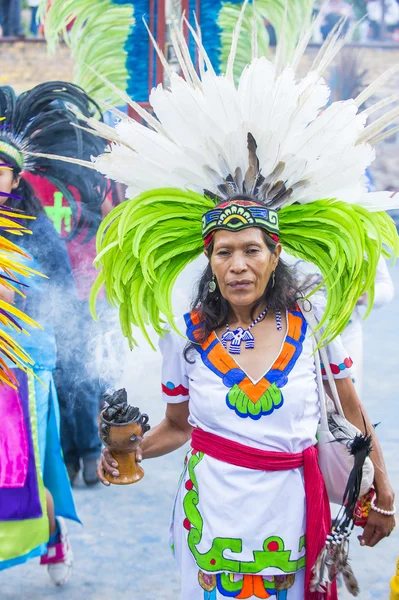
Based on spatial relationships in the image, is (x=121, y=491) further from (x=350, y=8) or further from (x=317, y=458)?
(x=350, y=8)

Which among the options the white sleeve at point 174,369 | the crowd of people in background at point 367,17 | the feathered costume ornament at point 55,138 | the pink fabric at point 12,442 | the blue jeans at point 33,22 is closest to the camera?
the white sleeve at point 174,369

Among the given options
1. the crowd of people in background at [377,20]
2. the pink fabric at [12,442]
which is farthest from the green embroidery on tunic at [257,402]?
the crowd of people in background at [377,20]

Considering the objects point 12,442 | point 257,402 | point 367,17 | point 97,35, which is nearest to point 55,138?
point 97,35

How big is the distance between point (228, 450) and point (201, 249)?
0.67m

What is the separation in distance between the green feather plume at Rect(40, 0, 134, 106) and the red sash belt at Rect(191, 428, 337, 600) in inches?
119

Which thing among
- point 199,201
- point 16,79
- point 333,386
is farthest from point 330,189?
point 16,79

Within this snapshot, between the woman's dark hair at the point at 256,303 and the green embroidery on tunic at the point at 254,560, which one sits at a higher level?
the woman's dark hair at the point at 256,303

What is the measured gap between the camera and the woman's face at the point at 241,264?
2.23 metres

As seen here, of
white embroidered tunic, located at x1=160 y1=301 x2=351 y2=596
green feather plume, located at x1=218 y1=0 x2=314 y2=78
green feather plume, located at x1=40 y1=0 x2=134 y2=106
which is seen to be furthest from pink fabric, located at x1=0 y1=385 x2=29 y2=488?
green feather plume, located at x1=218 y1=0 x2=314 y2=78

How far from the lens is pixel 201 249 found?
8.39 ft

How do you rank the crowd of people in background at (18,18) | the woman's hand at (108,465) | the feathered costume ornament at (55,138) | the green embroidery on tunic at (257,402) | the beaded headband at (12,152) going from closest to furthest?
the green embroidery on tunic at (257,402) → the woman's hand at (108,465) → the beaded headband at (12,152) → the feathered costume ornament at (55,138) → the crowd of people in background at (18,18)

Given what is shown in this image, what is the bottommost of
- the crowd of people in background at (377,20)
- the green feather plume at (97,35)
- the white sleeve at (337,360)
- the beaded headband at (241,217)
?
the white sleeve at (337,360)

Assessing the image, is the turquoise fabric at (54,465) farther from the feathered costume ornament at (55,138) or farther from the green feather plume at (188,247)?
the green feather plume at (188,247)

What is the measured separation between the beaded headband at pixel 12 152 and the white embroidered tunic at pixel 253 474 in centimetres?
174
